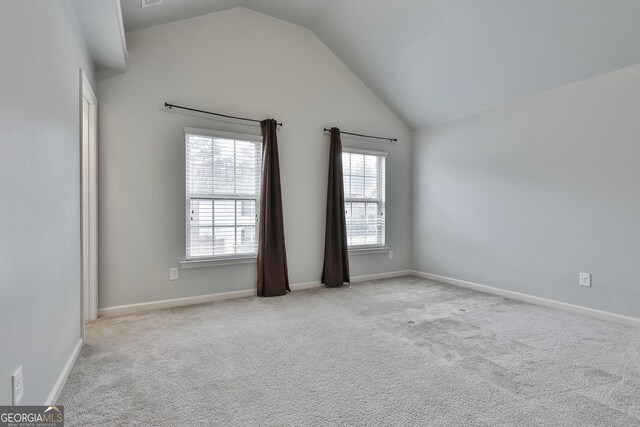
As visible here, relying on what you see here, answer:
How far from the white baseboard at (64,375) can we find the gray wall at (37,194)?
0.14ft

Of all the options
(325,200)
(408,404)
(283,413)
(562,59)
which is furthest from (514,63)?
(283,413)

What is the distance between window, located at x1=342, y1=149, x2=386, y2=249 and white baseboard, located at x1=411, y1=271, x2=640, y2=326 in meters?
1.09

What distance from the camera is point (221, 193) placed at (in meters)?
3.69

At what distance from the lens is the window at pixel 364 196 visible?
463 cm

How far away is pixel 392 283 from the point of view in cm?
456

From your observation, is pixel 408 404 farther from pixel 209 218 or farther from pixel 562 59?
pixel 562 59

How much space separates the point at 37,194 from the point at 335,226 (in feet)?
10.5

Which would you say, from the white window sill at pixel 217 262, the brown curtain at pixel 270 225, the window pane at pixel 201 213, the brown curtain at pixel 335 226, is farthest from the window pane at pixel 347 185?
the window pane at pixel 201 213

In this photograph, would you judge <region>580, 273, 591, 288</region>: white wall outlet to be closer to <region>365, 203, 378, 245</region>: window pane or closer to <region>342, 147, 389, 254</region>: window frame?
<region>342, 147, 389, 254</region>: window frame

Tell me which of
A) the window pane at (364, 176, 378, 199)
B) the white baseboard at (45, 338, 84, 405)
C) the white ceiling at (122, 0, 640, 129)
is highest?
the white ceiling at (122, 0, 640, 129)

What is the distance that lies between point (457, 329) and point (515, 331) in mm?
482

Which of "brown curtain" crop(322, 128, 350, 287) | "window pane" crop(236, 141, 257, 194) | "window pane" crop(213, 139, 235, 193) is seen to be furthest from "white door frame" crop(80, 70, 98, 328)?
"brown curtain" crop(322, 128, 350, 287)

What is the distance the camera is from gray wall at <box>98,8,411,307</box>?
3.21 m

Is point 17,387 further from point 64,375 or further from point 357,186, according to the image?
point 357,186
